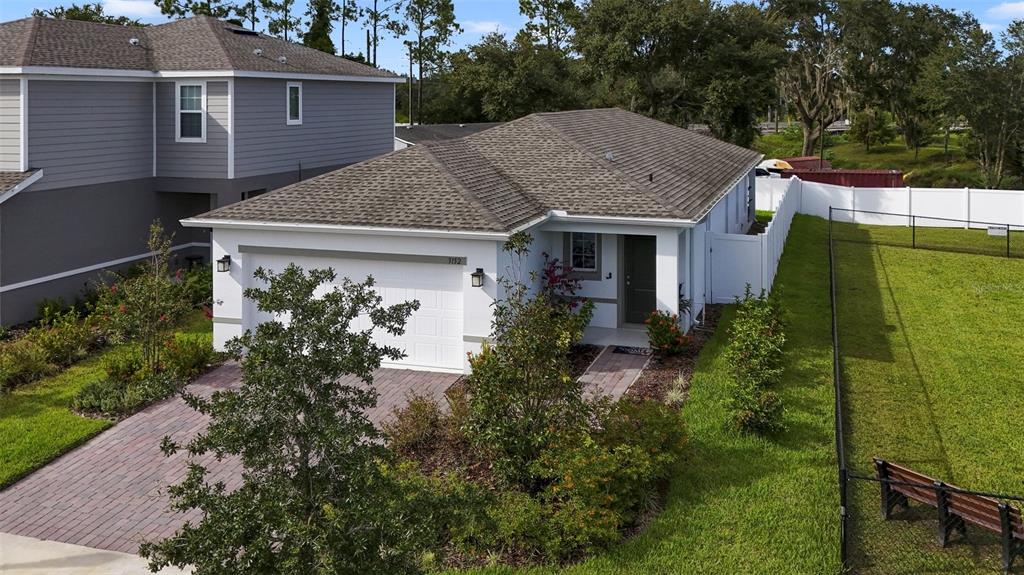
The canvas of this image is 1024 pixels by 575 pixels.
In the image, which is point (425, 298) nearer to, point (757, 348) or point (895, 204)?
point (757, 348)

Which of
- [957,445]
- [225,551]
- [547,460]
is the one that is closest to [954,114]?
[957,445]

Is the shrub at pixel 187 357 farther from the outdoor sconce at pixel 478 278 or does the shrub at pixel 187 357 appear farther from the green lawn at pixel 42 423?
the outdoor sconce at pixel 478 278

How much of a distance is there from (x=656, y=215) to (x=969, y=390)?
234 inches

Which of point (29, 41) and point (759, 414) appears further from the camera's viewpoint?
point (29, 41)

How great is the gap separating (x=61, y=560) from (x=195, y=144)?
14667 mm

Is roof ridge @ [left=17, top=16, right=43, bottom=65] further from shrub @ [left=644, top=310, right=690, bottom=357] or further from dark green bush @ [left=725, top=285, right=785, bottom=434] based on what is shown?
dark green bush @ [left=725, top=285, right=785, bottom=434]

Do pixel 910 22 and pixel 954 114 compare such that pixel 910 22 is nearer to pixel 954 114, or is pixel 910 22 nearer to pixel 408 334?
pixel 954 114

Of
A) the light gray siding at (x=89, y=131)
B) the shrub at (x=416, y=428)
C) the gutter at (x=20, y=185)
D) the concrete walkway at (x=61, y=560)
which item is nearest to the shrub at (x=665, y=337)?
the shrub at (x=416, y=428)

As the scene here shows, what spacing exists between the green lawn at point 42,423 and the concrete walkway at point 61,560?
6.72ft

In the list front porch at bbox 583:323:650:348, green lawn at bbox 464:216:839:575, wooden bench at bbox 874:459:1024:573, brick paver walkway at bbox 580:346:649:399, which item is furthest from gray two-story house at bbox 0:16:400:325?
wooden bench at bbox 874:459:1024:573

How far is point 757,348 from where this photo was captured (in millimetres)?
15172

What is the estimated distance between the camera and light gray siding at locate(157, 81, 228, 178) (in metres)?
22.8

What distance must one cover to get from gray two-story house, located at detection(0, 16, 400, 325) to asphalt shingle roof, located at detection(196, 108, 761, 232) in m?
4.70

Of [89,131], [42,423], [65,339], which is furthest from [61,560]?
[89,131]
